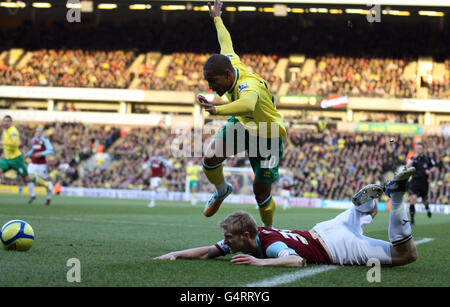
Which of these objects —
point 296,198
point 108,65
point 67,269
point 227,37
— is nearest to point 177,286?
point 67,269

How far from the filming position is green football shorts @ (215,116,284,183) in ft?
25.1

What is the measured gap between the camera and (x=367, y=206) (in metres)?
5.55

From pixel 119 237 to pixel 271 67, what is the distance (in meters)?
33.4

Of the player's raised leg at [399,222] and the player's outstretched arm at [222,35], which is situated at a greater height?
the player's outstretched arm at [222,35]

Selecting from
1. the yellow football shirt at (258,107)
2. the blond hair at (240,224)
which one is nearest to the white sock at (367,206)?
the blond hair at (240,224)

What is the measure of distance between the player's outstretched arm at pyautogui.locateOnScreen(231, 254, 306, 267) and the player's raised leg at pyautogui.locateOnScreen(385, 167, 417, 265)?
832 mm

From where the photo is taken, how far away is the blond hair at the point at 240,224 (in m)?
5.56

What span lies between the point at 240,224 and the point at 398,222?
1322 mm

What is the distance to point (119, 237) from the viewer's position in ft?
29.6

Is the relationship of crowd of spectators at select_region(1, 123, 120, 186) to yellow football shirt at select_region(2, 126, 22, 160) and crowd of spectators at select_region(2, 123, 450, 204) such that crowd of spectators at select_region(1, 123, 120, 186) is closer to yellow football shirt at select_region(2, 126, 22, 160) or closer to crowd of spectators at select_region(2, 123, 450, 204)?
crowd of spectators at select_region(2, 123, 450, 204)

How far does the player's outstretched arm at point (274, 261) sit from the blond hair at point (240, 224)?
0.22 m

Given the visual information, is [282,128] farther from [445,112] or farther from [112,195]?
[445,112]

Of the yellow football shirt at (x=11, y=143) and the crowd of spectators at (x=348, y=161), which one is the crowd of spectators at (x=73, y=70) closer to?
the crowd of spectators at (x=348, y=161)

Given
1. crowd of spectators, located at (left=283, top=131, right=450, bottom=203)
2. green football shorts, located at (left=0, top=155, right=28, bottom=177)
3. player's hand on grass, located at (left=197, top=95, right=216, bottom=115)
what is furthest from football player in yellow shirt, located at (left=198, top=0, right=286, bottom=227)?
crowd of spectators, located at (left=283, top=131, right=450, bottom=203)
